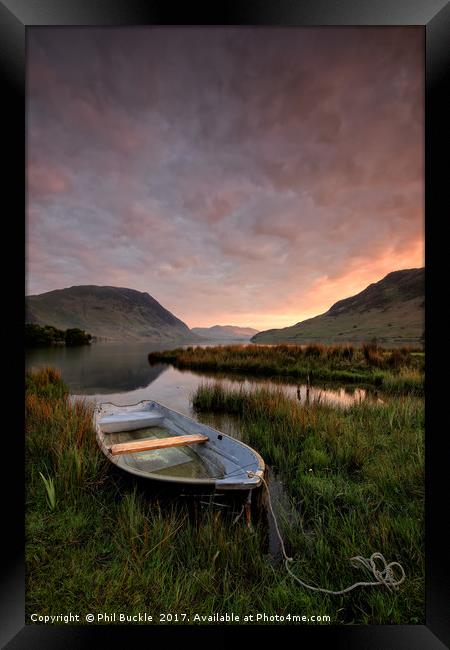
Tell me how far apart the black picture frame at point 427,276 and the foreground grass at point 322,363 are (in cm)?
520

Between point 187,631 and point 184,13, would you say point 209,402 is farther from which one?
point 184,13

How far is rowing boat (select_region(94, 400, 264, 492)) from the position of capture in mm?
1935

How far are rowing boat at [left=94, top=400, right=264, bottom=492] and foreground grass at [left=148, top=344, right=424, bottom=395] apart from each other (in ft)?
13.4

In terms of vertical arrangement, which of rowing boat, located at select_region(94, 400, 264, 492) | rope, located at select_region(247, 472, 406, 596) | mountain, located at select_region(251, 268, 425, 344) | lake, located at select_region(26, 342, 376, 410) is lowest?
lake, located at select_region(26, 342, 376, 410)

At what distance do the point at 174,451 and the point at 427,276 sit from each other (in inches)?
116

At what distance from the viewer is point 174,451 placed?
3072mm

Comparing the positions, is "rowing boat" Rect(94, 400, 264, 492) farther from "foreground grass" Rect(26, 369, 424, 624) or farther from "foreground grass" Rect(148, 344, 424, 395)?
"foreground grass" Rect(148, 344, 424, 395)

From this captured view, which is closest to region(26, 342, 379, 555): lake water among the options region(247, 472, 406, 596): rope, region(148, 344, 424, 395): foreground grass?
region(247, 472, 406, 596): rope

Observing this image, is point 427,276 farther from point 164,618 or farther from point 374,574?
point 164,618

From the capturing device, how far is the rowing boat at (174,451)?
1.93 m

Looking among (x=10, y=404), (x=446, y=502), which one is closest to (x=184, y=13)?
(x=10, y=404)

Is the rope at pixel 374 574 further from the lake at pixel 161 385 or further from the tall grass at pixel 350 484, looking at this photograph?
the lake at pixel 161 385

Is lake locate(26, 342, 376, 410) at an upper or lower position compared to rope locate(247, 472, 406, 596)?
lower

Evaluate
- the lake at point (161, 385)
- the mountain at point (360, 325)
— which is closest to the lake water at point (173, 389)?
the lake at point (161, 385)
